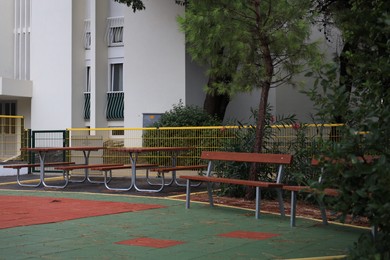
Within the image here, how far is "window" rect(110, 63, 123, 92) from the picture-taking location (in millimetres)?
29016

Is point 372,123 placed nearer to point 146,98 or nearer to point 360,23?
point 360,23

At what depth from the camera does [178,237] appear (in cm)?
850

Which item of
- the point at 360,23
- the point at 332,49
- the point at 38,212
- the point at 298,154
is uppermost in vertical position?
the point at 332,49

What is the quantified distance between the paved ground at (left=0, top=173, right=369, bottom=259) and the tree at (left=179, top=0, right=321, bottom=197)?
269cm

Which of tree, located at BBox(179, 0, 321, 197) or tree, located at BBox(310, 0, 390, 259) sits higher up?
tree, located at BBox(179, 0, 321, 197)

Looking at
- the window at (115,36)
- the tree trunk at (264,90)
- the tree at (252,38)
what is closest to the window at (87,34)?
the window at (115,36)

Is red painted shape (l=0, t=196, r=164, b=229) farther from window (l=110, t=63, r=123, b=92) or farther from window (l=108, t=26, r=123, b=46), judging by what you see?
window (l=108, t=26, r=123, b=46)

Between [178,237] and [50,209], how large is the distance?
13.1ft

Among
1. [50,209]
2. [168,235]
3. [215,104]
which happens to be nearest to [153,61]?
[215,104]

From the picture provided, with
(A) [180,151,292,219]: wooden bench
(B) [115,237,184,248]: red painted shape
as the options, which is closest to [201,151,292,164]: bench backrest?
(A) [180,151,292,219]: wooden bench

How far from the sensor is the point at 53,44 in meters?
29.8

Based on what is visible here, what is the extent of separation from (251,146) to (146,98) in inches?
546

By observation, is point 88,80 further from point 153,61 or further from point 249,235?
point 249,235

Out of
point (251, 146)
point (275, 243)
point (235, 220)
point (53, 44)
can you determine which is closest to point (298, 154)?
point (251, 146)
